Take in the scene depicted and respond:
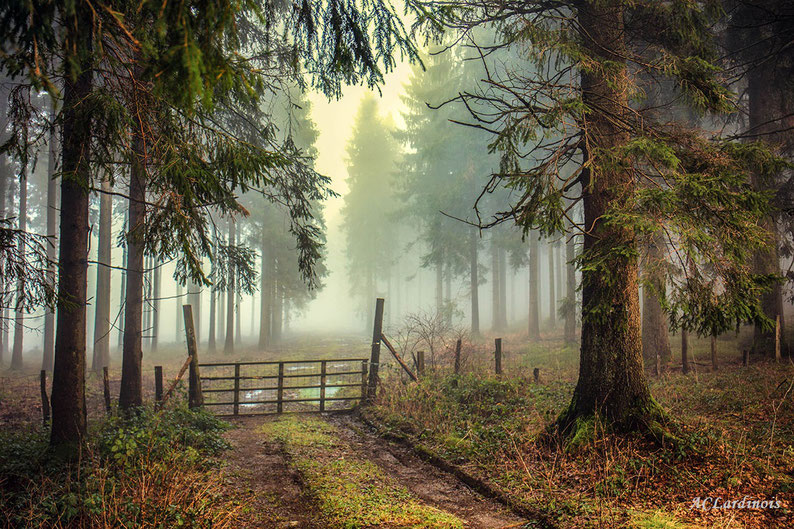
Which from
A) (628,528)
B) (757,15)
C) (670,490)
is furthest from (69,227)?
(757,15)

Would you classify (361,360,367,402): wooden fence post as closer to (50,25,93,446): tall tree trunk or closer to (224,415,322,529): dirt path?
(224,415,322,529): dirt path

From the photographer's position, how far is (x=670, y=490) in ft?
15.9

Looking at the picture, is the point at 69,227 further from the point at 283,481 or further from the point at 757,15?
the point at 757,15

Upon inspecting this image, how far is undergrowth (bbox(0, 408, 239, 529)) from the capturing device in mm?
3902

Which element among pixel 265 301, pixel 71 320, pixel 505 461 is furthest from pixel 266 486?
pixel 265 301

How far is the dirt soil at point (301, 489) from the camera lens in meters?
4.84

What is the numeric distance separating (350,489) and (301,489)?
69 cm

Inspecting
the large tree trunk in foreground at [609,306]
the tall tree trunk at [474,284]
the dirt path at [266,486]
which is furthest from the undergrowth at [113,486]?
the tall tree trunk at [474,284]

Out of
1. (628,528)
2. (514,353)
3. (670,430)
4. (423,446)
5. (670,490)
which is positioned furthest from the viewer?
(514,353)

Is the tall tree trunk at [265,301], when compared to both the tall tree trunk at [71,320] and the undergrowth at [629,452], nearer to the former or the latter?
the undergrowth at [629,452]

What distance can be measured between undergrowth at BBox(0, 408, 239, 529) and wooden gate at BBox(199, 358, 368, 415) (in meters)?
2.44

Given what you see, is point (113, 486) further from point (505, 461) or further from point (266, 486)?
point (505, 461)

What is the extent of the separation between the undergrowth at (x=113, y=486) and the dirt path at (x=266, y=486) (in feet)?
0.99

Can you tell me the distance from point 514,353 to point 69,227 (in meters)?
15.7
